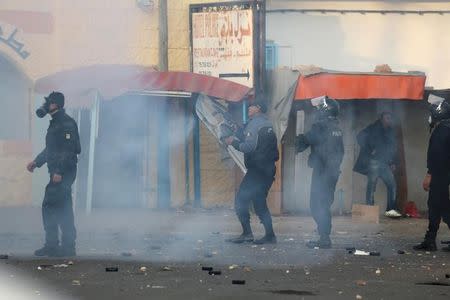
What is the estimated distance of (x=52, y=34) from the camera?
1539 centimetres

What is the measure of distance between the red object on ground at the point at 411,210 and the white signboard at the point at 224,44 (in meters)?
2.87

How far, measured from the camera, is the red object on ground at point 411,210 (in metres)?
14.9

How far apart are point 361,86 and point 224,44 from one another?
83.3 inches

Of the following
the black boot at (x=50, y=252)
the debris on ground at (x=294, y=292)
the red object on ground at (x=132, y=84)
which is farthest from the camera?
the red object on ground at (x=132, y=84)

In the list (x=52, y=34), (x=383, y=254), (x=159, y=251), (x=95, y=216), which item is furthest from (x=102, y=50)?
(x=383, y=254)

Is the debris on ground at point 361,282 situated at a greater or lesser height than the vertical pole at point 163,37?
lesser

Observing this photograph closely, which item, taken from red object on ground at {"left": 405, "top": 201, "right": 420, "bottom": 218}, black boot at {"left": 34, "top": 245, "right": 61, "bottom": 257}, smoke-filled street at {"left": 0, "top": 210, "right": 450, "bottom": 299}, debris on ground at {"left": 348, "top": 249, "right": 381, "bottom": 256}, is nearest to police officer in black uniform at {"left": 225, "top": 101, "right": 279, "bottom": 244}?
smoke-filled street at {"left": 0, "top": 210, "right": 450, "bottom": 299}

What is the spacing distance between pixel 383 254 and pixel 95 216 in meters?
5.01

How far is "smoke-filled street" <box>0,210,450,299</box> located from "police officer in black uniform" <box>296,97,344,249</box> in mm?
360

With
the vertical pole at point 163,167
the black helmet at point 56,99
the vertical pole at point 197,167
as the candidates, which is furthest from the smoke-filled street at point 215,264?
the vertical pole at point 197,167

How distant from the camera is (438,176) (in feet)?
35.8

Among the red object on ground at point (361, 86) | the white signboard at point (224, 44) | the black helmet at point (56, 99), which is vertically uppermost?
the white signboard at point (224, 44)

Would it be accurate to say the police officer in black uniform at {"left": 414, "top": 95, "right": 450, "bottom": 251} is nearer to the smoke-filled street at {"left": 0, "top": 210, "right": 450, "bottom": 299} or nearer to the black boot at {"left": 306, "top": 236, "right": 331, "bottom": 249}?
the smoke-filled street at {"left": 0, "top": 210, "right": 450, "bottom": 299}

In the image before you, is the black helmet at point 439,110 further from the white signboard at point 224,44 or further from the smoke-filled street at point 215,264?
the white signboard at point 224,44
